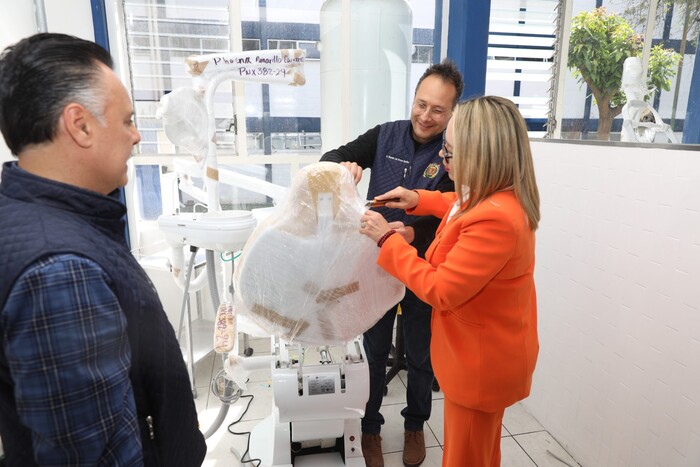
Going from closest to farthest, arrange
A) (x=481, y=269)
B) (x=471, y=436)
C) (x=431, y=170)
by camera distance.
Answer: (x=481, y=269) < (x=471, y=436) < (x=431, y=170)

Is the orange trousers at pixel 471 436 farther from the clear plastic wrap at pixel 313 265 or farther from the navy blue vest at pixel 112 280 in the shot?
the navy blue vest at pixel 112 280

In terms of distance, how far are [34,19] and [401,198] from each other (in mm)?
2042

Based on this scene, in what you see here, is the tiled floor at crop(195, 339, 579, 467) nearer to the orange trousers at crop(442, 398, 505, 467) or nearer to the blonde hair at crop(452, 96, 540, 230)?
the orange trousers at crop(442, 398, 505, 467)

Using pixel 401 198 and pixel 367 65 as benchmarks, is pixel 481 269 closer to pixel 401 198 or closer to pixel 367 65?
pixel 401 198

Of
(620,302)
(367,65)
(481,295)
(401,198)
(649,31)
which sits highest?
(649,31)

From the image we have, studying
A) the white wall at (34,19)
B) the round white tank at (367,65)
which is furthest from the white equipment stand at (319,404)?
the round white tank at (367,65)

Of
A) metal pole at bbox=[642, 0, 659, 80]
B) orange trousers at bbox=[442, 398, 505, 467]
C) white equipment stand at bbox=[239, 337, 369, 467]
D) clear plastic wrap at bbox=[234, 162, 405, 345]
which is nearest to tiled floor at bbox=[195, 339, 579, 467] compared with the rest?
white equipment stand at bbox=[239, 337, 369, 467]

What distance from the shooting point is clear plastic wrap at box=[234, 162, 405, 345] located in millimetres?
1165

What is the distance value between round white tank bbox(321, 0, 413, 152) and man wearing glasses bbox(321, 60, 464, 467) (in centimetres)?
139

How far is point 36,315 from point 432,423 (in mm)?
2146

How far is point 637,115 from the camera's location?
6.68 ft

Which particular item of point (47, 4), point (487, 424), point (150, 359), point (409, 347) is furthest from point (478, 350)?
point (47, 4)

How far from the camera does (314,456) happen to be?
5.73 ft

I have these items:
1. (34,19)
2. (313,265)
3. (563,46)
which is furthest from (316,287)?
(563,46)
